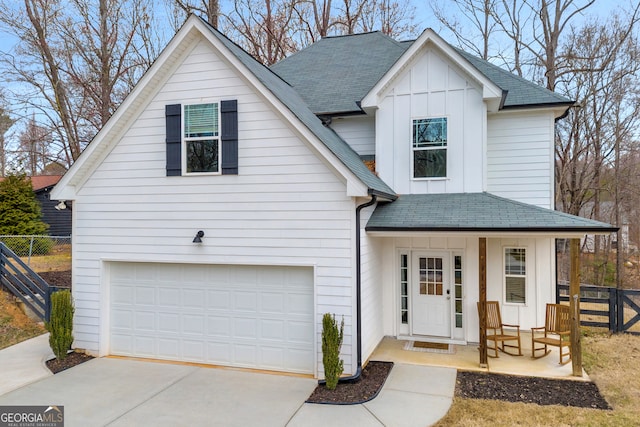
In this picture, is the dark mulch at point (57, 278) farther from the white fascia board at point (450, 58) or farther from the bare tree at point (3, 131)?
the bare tree at point (3, 131)

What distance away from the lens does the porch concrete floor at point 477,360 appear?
7376 millimetres

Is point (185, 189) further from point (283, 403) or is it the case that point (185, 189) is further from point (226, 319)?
point (283, 403)

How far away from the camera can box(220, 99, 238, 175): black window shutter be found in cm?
768

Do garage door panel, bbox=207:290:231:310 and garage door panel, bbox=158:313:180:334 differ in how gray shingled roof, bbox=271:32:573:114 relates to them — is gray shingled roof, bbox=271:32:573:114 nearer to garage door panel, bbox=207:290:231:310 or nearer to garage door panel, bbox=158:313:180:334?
garage door panel, bbox=207:290:231:310

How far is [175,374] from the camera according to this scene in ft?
24.3

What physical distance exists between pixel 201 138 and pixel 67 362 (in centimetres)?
514

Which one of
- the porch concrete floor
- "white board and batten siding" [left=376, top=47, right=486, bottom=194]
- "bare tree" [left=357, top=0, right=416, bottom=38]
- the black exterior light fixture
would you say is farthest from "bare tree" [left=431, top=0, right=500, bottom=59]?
the black exterior light fixture

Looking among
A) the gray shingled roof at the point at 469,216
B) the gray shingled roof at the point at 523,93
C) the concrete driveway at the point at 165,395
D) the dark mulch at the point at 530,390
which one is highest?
the gray shingled roof at the point at 523,93

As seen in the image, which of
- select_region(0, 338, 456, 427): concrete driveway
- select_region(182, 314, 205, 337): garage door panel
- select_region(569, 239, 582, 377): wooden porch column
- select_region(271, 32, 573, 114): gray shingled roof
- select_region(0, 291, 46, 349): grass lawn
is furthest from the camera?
select_region(271, 32, 573, 114): gray shingled roof

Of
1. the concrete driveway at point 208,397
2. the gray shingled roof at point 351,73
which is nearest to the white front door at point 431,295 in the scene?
the concrete driveway at point 208,397

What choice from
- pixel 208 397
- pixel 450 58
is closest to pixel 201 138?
pixel 208 397

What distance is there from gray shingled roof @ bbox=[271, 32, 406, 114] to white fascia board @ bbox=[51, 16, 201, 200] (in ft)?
11.5

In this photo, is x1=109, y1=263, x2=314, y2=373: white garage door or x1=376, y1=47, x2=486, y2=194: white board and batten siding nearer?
x1=109, y1=263, x2=314, y2=373: white garage door

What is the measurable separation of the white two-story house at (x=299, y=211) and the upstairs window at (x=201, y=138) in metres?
0.03
